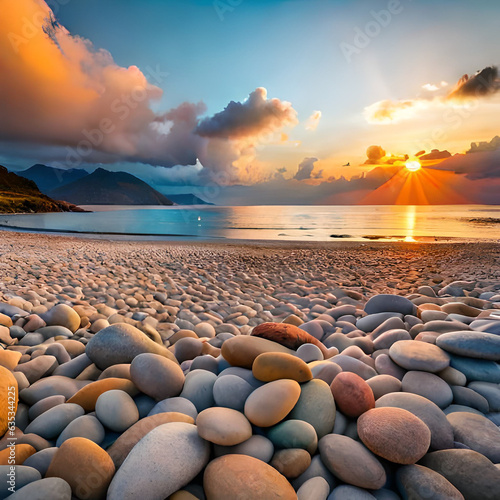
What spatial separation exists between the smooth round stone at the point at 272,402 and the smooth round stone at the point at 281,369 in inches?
4.1

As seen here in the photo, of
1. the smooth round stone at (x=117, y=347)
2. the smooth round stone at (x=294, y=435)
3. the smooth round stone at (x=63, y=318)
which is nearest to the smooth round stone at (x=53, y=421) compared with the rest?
the smooth round stone at (x=117, y=347)

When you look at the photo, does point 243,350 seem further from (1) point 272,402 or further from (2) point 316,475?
(2) point 316,475

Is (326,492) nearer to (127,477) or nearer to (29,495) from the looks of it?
(127,477)

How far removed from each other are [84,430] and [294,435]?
1033 mm

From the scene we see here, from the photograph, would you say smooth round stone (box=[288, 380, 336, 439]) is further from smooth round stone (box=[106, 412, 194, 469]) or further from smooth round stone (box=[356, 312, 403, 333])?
smooth round stone (box=[356, 312, 403, 333])

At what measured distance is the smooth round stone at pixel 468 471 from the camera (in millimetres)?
1206

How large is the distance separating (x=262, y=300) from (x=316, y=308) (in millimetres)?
913

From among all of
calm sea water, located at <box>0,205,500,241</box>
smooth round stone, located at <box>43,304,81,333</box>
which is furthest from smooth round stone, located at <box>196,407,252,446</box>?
calm sea water, located at <box>0,205,500,241</box>

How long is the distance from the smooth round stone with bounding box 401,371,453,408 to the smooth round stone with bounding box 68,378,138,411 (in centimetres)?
167

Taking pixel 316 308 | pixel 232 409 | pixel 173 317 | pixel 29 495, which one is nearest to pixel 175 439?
pixel 232 409

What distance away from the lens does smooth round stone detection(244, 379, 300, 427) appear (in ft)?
4.76

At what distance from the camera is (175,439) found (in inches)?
51.5

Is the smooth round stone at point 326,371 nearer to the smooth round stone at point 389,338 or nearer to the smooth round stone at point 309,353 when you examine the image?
the smooth round stone at point 309,353

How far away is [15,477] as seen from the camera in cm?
120
